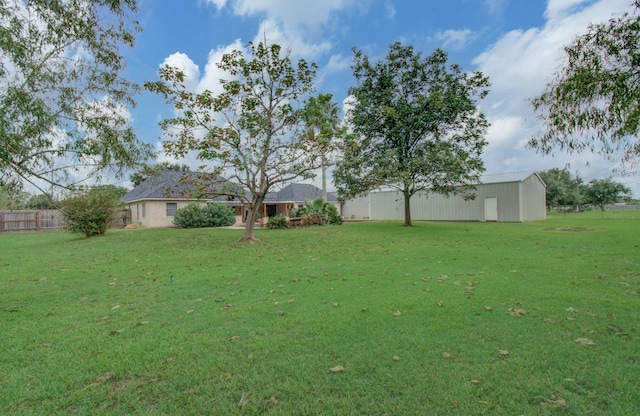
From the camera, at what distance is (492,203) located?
87.9ft

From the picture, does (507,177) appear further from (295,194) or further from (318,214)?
(295,194)

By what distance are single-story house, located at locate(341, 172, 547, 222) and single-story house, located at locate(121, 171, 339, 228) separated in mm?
10463

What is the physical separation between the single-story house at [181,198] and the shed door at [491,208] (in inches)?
677

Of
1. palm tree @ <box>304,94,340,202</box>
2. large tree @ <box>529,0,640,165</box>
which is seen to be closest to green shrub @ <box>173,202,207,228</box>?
palm tree @ <box>304,94,340,202</box>

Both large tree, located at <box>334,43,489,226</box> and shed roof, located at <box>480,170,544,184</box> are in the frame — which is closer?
large tree, located at <box>334,43,489,226</box>

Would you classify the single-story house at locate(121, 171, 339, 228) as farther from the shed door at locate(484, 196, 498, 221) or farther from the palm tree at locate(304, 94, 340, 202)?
the shed door at locate(484, 196, 498, 221)

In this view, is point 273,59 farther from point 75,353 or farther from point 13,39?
point 75,353

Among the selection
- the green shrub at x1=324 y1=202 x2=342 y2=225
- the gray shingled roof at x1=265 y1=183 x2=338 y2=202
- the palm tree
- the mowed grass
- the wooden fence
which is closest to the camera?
the mowed grass

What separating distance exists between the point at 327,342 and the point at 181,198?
24.6 meters

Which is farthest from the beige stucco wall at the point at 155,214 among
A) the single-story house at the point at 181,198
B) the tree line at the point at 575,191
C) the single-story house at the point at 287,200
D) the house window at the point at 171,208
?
the tree line at the point at 575,191

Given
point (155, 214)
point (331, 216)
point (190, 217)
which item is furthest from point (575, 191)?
point (155, 214)

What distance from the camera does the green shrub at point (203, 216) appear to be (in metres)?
23.1

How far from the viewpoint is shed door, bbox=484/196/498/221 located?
2659cm

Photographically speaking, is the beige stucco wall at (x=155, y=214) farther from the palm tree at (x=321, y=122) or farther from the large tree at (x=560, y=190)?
the large tree at (x=560, y=190)
